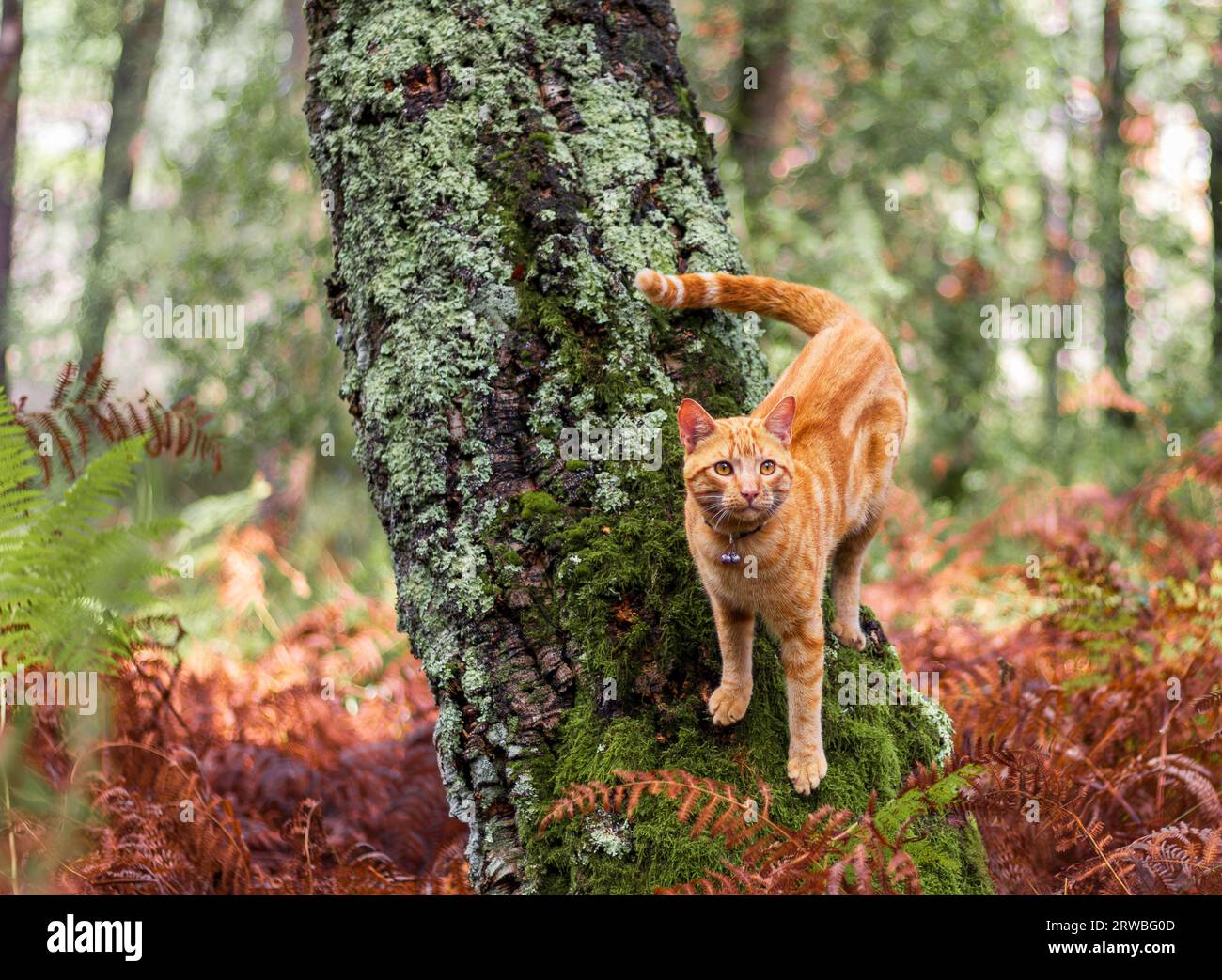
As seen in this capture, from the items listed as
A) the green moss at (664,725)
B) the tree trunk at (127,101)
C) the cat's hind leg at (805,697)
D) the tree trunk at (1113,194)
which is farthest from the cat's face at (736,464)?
the tree trunk at (127,101)

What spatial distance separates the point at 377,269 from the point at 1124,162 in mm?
8912

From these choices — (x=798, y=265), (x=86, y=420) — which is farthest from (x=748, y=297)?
(x=798, y=265)

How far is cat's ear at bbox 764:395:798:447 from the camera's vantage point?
260 centimetres

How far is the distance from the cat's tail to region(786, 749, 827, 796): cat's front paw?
50.0 inches

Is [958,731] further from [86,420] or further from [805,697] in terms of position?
[86,420]

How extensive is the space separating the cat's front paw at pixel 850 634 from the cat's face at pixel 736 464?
519 mm

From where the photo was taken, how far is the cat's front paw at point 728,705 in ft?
8.40

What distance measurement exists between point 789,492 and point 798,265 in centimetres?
537

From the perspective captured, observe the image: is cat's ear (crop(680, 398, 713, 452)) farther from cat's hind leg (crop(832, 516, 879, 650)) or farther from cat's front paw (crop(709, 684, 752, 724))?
cat's hind leg (crop(832, 516, 879, 650))

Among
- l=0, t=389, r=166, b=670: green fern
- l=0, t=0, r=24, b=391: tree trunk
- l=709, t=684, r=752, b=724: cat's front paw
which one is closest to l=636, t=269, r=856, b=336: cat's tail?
l=709, t=684, r=752, b=724: cat's front paw

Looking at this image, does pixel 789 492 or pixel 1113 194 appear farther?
pixel 1113 194

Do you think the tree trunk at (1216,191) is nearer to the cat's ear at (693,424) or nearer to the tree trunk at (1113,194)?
the tree trunk at (1113,194)

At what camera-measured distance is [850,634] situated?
2.95m
